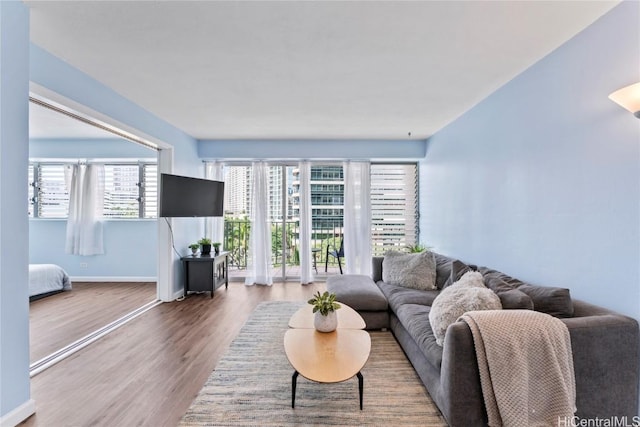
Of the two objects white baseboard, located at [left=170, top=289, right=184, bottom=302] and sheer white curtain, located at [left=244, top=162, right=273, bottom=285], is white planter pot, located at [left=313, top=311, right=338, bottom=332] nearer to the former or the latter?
white baseboard, located at [left=170, top=289, right=184, bottom=302]

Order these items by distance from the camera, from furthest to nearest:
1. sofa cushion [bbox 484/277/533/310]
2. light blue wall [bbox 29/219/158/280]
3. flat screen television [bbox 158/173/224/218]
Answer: light blue wall [bbox 29/219/158/280], flat screen television [bbox 158/173/224/218], sofa cushion [bbox 484/277/533/310]

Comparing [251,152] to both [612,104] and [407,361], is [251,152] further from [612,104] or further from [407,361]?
[612,104]

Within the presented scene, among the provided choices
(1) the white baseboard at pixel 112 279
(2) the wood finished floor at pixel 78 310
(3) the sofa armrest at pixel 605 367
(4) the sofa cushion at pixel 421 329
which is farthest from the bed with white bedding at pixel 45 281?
(3) the sofa armrest at pixel 605 367

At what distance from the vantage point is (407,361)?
8.29ft

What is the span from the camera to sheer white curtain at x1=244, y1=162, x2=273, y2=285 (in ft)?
17.2

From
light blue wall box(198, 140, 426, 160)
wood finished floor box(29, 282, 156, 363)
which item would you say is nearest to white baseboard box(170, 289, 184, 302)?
wood finished floor box(29, 282, 156, 363)

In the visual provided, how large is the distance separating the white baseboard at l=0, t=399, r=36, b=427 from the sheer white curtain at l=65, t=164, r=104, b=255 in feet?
13.3

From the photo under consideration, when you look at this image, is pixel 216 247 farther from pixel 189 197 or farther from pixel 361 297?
pixel 361 297

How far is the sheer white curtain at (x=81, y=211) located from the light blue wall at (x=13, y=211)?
4.02m

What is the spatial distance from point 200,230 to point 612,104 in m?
5.35

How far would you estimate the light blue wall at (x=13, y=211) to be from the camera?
5.65 feet

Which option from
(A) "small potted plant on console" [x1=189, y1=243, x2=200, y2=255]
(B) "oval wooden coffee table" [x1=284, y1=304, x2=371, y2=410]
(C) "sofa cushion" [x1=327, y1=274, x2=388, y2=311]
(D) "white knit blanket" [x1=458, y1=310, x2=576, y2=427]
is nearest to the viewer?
(D) "white knit blanket" [x1=458, y1=310, x2=576, y2=427]

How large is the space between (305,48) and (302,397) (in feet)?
8.42

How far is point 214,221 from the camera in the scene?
17.3 feet
